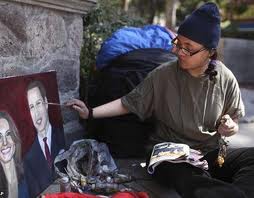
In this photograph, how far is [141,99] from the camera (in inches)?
121

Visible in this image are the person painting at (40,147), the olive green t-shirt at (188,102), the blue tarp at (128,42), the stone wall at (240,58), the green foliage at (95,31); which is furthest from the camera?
the stone wall at (240,58)

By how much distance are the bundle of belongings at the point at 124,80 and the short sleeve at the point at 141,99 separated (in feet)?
1.04

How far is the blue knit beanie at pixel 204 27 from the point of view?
2783 mm

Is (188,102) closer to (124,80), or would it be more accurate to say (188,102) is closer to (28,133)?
(124,80)

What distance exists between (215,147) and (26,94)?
1358 mm

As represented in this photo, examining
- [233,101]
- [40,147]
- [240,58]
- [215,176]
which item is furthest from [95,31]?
[240,58]

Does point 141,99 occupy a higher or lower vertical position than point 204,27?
lower

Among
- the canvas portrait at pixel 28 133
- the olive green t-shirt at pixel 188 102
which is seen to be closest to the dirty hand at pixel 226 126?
the olive green t-shirt at pixel 188 102

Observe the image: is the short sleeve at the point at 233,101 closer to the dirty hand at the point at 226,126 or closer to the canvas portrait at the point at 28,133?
the dirty hand at the point at 226,126

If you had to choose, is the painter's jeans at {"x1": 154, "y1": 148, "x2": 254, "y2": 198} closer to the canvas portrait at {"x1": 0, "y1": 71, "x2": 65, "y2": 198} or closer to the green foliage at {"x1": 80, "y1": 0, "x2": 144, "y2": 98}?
the canvas portrait at {"x1": 0, "y1": 71, "x2": 65, "y2": 198}

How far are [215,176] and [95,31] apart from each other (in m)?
2.04

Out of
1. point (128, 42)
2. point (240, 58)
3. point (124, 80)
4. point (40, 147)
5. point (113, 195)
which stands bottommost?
point (240, 58)

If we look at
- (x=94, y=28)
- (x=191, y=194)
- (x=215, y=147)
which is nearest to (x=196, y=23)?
(x=215, y=147)

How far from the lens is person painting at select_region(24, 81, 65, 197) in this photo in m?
2.55
